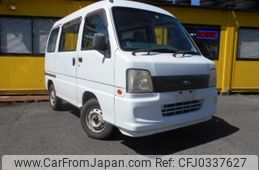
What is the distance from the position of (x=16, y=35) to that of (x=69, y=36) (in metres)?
3.98

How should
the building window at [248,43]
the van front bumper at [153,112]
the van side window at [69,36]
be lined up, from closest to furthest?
the van front bumper at [153,112] < the van side window at [69,36] < the building window at [248,43]

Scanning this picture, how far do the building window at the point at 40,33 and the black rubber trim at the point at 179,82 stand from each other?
244 inches

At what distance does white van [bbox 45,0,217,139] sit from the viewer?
12.4ft

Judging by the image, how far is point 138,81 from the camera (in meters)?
3.74

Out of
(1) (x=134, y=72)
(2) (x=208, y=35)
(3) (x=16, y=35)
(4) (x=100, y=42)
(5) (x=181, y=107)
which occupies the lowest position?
(5) (x=181, y=107)

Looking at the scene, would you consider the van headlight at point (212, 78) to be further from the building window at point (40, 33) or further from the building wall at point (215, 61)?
the building window at point (40, 33)

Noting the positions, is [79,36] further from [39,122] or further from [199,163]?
[199,163]

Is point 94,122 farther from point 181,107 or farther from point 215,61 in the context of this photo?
point 215,61

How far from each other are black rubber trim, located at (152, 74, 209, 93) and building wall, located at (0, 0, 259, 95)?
18.6ft

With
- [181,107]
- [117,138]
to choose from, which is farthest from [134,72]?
[117,138]

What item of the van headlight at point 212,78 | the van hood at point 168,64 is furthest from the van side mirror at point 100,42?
the van headlight at point 212,78

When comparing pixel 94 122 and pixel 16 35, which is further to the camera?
pixel 16 35

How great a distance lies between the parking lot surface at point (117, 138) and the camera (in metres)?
4.29

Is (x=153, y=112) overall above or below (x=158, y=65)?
below
